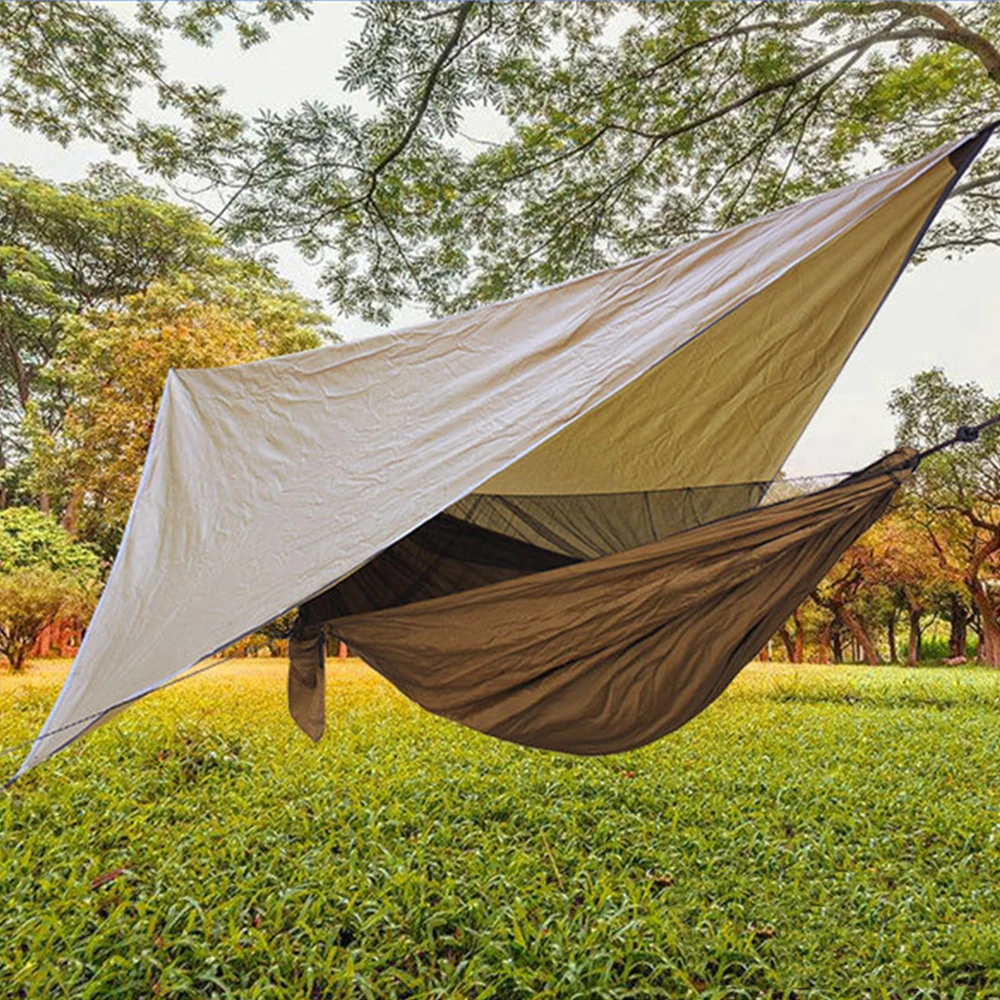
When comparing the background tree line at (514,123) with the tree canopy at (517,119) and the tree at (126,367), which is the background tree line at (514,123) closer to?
the tree canopy at (517,119)

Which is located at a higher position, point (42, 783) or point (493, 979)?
point (42, 783)

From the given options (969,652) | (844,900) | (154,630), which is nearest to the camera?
(154,630)

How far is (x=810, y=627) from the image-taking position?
45.4ft

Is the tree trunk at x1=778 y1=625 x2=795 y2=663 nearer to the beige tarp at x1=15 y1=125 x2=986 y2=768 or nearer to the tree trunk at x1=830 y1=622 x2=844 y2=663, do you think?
the tree trunk at x1=830 y1=622 x2=844 y2=663

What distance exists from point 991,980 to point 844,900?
0.35 m

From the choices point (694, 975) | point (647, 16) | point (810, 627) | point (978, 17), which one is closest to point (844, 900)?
point (694, 975)

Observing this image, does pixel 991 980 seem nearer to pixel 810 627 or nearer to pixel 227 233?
pixel 227 233

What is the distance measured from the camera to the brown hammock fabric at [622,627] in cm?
Result: 127

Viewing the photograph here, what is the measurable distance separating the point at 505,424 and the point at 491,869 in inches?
55.7

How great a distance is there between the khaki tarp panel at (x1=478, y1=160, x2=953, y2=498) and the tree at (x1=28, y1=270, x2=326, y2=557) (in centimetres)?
467

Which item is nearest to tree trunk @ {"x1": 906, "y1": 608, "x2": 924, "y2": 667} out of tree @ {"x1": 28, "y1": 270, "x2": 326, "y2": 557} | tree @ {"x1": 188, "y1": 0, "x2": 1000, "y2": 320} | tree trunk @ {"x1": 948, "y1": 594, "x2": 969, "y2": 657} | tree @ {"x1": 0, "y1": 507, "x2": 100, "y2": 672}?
tree trunk @ {"x1": 948, "y1": 594, "x2": 969, "y2": 657}

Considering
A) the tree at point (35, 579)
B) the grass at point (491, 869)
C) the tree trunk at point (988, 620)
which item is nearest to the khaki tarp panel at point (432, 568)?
the grass at point (491, 869)

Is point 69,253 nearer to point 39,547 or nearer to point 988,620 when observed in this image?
point 39,547

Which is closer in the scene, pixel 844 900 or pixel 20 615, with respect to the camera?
pixel 844 900
